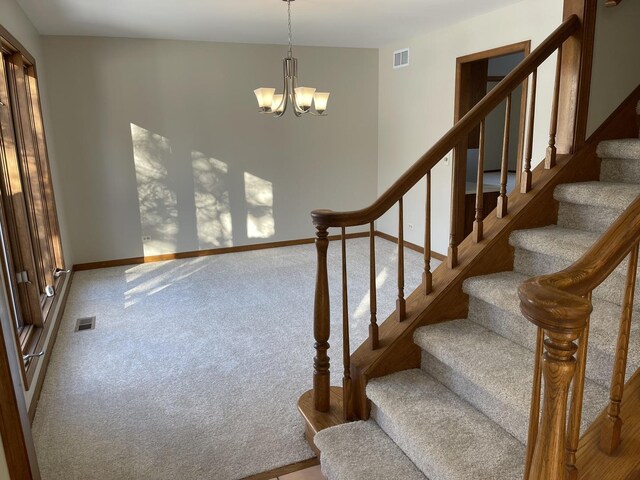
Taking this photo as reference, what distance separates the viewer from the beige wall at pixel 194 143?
5090 millimetres

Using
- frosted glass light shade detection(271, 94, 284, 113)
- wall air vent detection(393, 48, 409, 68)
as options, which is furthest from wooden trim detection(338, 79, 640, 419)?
wall air vent detection(393, 48, 409, 68)

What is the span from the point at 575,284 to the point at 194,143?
16.5 ft

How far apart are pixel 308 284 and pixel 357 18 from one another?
8.16 ft

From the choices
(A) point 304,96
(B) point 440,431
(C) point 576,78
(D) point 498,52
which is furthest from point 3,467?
(D) point 498,52

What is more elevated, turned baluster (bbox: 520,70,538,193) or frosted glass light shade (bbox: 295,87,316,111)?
frosted glass light shade (bbox: 295,87,316,111)

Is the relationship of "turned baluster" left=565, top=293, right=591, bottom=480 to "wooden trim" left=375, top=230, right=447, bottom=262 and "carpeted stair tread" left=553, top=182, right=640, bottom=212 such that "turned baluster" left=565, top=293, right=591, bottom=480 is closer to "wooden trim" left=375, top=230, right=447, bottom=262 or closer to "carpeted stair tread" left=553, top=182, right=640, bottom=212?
"carpeted stair tread" left=553, top=182, right=640, bottom=212

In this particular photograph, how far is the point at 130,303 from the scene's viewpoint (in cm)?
424

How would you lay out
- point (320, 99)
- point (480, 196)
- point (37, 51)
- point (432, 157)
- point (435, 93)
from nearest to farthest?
point (432, 157) → point (480, 196) → point (320, 99) → point (37, 51) → point (435, 93)

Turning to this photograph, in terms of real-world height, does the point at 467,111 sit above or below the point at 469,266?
above

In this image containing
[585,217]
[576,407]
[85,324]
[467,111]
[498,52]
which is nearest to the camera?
[576,407]

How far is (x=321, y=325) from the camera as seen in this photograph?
2.13 meters

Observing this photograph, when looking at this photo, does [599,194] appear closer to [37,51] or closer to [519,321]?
[519,321]

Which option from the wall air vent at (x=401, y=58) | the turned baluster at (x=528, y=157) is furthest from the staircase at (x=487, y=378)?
the wall air vent at (x=401, y=58)

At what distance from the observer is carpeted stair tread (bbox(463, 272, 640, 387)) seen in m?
1.65
